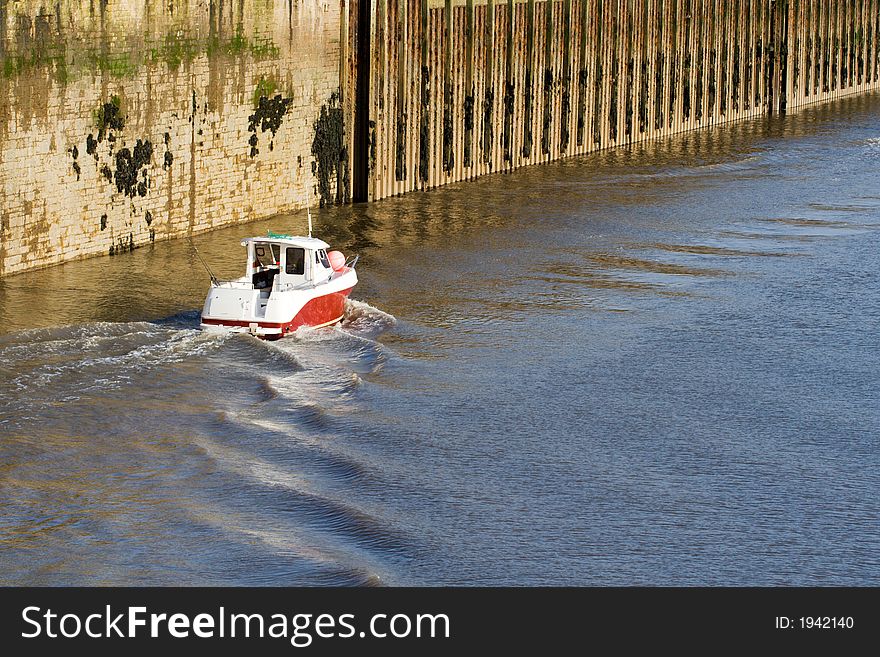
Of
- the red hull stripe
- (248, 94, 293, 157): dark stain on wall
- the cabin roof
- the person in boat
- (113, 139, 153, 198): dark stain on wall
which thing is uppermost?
(248, 94, 293, 157): dark stain on wall

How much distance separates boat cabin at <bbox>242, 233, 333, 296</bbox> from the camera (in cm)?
2466

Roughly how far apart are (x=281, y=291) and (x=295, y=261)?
1.08 metres

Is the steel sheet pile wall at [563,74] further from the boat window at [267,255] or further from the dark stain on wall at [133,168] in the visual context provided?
the boat window at [267,255]

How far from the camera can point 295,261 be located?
81.9 ft

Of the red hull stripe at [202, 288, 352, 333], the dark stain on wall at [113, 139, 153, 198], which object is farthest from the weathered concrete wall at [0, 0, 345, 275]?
the red hull stripe at [202, 288, 352, 333]

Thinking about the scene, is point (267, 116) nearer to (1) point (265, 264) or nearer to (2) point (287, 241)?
(1) point (265, 264)

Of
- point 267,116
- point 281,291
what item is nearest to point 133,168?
point 267,116

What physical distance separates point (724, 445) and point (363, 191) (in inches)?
710

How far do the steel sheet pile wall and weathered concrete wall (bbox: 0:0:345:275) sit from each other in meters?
1.94

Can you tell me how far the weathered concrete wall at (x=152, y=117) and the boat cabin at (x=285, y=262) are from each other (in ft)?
14.9

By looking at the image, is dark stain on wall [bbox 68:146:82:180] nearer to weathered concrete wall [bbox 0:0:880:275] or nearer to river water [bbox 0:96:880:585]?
weathered concrete wall [bbox 0:0:880:275]

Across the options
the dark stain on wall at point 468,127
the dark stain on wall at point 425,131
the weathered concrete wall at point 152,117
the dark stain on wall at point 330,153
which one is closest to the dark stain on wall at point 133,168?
the weathered concrete wall at point 152,117

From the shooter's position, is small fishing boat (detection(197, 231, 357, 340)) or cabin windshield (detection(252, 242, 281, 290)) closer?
small fishing boat (detection(197, 231, 357, 340))

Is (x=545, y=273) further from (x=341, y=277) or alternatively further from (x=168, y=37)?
(x=168, y=37)
